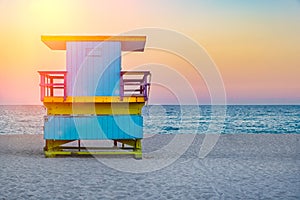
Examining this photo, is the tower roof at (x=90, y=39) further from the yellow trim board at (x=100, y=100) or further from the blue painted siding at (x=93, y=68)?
the yellow trim board at (x=100, y=100)

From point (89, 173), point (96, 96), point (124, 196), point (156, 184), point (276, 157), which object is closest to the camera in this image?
point (124, 196)

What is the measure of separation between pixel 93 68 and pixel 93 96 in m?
0.91

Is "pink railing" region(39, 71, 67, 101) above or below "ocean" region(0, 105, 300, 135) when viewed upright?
above

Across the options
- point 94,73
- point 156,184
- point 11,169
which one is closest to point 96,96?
point 94,73

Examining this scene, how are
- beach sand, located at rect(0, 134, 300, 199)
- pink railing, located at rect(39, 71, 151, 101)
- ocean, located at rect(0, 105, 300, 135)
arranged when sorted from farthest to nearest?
ocean, located at rect(0, 105, 300, 135) → pink railing, located at rect(39, 71, 151, 101) → beach sand, located at rect(0, 134, 300, 199)

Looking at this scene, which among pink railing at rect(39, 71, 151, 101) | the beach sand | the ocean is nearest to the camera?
the beach sand

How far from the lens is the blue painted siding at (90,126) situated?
47.4ft

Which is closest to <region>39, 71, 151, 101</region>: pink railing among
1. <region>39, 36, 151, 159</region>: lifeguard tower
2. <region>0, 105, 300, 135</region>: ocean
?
<region>39, 36, 151, 159</region>: lifeguard tower

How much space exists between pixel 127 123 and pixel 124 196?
6012 millimetres

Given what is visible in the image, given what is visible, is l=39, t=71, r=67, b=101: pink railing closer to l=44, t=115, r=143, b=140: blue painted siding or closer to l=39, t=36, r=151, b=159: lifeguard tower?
l=39, t=36, r=151, b=159: lifeguard tower

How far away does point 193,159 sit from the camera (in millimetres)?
15203

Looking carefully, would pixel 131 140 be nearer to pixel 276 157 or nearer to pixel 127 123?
pixel 127 123

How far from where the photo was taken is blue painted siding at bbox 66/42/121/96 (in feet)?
48.1

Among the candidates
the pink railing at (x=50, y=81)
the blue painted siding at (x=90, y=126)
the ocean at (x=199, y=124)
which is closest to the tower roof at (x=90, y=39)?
the pink railing at (x=50, y=81)
